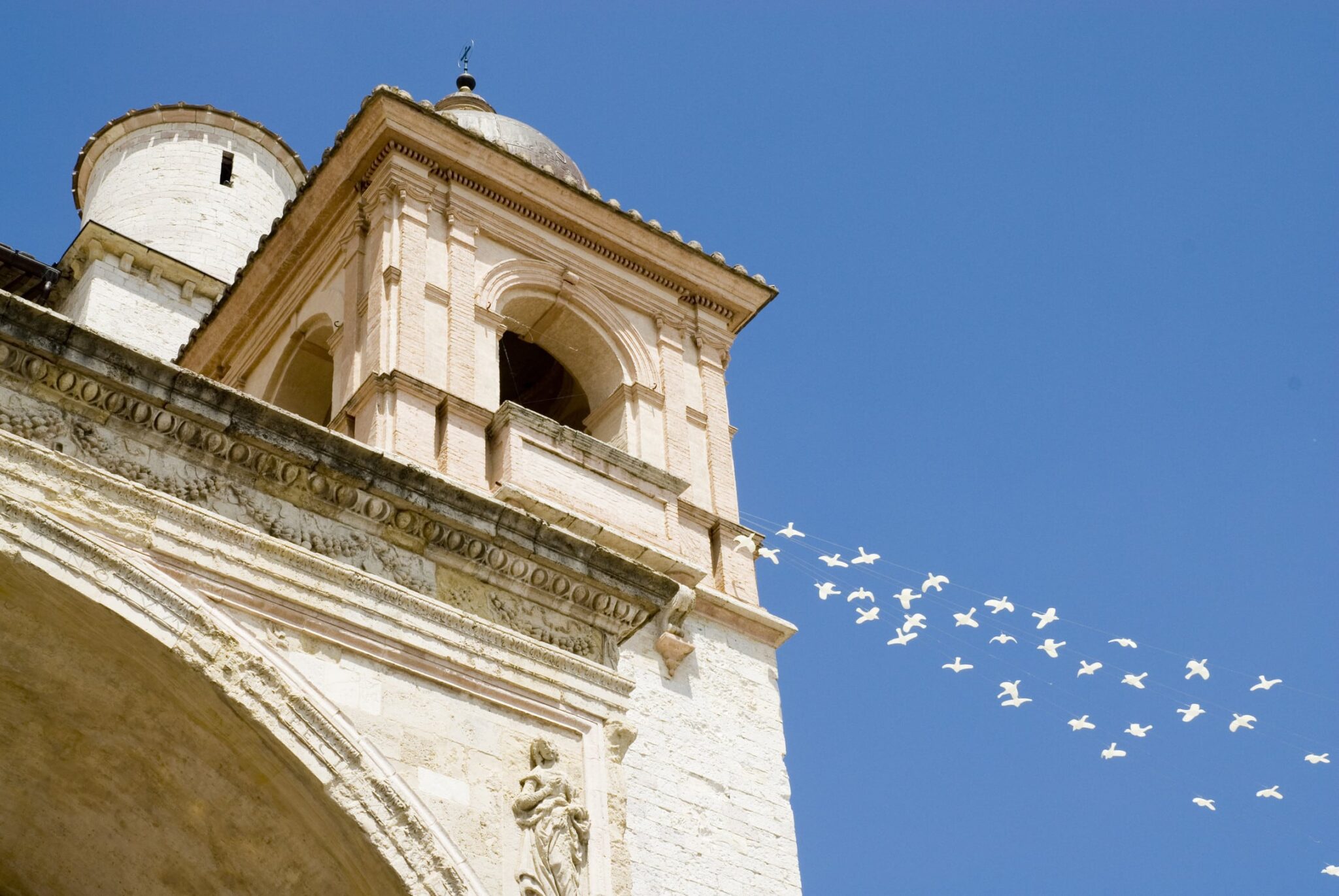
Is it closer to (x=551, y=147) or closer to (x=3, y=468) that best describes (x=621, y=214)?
(x=551, y=147)

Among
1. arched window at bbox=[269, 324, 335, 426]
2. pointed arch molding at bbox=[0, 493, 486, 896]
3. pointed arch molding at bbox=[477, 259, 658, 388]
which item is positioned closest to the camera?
pointed arch molding at bbox=[0, 493, 486, 896]

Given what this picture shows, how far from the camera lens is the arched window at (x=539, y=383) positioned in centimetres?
1625

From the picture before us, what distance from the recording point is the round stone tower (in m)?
21.2

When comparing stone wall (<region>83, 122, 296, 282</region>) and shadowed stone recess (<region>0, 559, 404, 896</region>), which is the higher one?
stone wall (<region>83, 122, 296, 282</region>)

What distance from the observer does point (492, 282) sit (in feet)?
48.6

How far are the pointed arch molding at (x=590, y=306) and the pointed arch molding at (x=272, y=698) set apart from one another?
8207mm

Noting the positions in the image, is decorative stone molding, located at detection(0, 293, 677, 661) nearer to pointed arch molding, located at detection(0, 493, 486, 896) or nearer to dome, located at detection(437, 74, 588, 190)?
pointed arch molding, located at detection(0, 493, 486, 896)

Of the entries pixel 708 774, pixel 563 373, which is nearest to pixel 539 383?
pixel 563 373

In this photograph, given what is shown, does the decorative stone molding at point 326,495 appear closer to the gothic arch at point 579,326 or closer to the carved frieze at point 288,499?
the carved frieze at point 288,499

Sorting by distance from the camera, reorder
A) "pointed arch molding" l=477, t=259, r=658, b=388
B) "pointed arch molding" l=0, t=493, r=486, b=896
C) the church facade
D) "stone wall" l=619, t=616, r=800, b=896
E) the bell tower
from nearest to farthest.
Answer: "pointed arch molding" l=0, t=493, r=486, b=896, the church facade, "stone wall" l=619, t=616, r=800, b=896, the bell tower, "pointed arch molding" l=477, t=259, r=658, b=388

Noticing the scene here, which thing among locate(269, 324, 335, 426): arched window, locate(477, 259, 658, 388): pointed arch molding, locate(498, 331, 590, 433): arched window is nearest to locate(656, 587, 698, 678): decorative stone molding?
locate(477, 259, 658, 388): pointed arch molding

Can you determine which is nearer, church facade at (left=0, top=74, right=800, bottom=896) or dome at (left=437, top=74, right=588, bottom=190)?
church facade at (left=0, top=74, right=800, bottom=896)

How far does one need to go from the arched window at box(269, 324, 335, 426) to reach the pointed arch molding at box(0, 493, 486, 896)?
28.4 ft

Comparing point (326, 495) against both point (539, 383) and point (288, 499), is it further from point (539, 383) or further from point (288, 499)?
point (539, 383)
